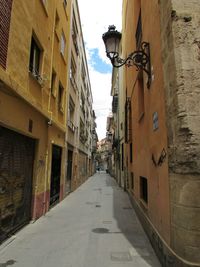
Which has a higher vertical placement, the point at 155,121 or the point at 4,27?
the point at 4,27

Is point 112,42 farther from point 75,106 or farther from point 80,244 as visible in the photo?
point 75,106

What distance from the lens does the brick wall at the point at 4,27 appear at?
534 cm

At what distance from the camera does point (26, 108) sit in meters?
6.91

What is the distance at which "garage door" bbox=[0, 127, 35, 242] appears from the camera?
5.71 m

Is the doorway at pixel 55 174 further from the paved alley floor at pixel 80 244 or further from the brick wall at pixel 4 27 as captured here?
the brick wall at pixel 4 27

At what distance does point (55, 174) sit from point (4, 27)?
7.51m

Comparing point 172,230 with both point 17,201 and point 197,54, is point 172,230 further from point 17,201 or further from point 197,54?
point 17,201

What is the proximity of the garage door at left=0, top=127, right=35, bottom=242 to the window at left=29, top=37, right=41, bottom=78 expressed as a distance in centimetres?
235

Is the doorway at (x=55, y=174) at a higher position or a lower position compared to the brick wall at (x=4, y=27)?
lower

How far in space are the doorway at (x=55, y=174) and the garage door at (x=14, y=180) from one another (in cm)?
297

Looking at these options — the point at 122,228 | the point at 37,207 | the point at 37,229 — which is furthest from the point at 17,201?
the point at 122,228

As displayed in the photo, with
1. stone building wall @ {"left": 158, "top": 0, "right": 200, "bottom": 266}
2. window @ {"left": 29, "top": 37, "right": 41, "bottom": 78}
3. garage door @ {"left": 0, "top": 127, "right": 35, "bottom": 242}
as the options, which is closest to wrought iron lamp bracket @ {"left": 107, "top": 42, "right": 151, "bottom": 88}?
stone building wall @ {"left": 158, "top": 0, "right": 200, "bottom": 266}

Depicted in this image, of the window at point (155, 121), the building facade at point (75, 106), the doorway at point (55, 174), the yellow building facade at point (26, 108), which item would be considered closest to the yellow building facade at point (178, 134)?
the window at point (155, 121)

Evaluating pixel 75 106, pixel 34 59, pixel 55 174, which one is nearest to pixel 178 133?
pixel 34 59
